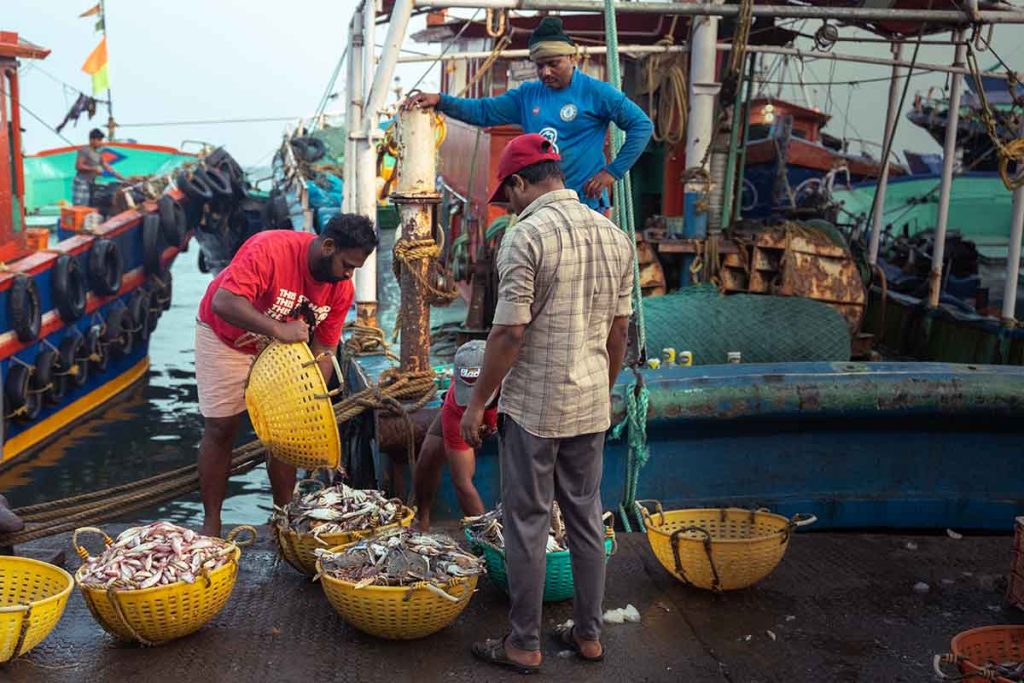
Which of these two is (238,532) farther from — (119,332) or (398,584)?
(119,332)

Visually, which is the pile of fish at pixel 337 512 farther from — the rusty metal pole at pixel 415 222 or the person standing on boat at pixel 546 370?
the rusty metal pole at pixel 415 222

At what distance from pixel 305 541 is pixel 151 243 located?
10.5 meters

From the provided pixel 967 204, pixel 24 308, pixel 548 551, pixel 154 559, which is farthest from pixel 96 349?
pixel 967 204

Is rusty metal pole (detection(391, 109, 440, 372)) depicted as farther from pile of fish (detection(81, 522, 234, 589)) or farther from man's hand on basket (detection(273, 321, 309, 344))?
pile of fish (detection(81, 522, 234, 589))

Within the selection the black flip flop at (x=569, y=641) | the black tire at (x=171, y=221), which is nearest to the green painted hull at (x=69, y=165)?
the black tire at (x=171, y=221)

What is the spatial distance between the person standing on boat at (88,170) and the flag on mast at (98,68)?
10.6 feet

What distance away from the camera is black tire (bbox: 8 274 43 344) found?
10.1 meters

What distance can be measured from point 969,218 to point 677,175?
13.1 metres

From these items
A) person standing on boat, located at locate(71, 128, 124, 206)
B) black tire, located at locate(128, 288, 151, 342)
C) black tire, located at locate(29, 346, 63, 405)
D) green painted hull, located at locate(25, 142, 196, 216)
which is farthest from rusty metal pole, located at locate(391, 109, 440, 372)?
green painted hull, located at locate(25, 142, 196, 216)

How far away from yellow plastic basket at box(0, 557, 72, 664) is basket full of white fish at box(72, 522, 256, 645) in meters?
0.12

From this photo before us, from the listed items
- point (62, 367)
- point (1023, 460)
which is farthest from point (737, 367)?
point (62, 367)

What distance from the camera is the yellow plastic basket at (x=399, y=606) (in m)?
3.80

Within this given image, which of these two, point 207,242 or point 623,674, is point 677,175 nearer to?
point 623,674

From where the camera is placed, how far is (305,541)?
4402 millimetres
